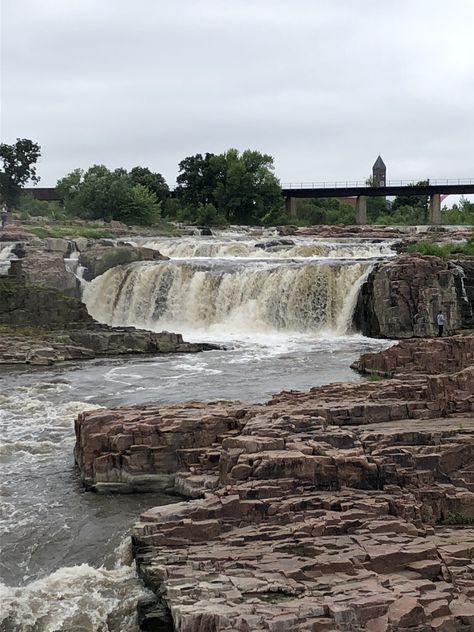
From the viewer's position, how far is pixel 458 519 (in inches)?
388

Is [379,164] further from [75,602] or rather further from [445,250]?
[75,602]

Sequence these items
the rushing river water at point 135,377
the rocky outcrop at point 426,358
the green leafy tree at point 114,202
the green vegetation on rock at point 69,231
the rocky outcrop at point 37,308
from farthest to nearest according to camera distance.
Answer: the green leafy tree at point 114,202, the green vegetation on rock at point 69,231, the rocky outcrop at point 37,308, the rocky outcrop at point 426,358, the rushing river water at point 135,377

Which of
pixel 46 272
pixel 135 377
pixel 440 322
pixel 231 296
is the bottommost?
pixel 135 377

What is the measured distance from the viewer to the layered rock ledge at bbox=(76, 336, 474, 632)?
7363mm

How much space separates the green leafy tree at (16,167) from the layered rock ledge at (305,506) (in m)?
46.0

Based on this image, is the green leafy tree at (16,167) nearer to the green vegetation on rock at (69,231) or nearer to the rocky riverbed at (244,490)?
the green vegetation on rock at (69,231)

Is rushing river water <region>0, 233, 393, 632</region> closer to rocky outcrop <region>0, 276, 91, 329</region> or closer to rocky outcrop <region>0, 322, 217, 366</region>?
rocky outcrop <region>0, 322, 217, 366</region>

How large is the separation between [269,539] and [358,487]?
1842 mm

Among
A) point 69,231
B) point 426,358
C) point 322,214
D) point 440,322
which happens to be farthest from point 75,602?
point 322,214

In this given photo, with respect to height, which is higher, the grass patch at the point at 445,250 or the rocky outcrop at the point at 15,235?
the rocky outcrop at the point at 15,235

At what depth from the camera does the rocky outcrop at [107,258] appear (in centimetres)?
3256

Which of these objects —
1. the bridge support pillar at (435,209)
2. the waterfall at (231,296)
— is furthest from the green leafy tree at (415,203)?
the waterfall at (231,296)

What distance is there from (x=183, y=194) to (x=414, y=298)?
1407 inches

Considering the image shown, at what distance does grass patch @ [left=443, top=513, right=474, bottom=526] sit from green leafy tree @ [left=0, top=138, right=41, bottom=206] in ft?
166
